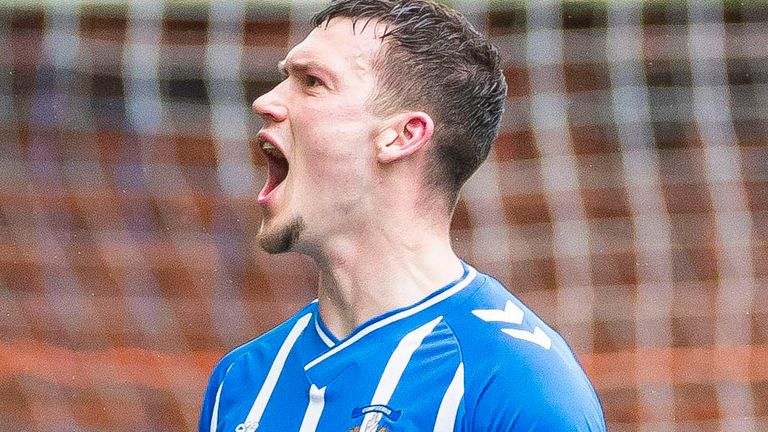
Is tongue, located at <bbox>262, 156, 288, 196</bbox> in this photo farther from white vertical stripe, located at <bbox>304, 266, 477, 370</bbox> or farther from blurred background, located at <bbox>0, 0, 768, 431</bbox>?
blurred background, located at <bbox>0, 0, 768, 431</bbox>

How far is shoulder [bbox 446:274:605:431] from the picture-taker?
5.65 feet

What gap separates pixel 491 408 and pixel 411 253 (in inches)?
15.3

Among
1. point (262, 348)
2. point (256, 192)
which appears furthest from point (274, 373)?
point (256, 192)

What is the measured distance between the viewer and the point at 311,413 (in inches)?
77.8

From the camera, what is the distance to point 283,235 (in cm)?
205

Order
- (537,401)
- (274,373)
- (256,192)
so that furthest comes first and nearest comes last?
(256,192), (274,373), (537,401)

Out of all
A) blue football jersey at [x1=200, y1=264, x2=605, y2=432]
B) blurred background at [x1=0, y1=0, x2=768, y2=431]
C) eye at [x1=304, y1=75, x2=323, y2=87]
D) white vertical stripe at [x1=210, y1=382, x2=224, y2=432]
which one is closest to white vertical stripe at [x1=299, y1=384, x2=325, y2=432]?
blue football jersey at [x1=200, y1=264, x2=605, y2=432]

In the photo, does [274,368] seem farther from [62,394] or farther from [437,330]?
[62,394]

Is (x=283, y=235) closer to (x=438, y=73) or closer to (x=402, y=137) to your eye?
(x=402, y=137)

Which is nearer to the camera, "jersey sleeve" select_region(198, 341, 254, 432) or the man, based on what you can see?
the man

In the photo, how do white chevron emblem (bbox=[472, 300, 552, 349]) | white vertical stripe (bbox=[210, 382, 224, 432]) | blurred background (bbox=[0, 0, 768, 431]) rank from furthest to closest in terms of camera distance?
blurred background (bbox=[0, 0, 768, 431])
white vertical stripe (bbox=[210, 382, 224, 432])
white chevron emblem (bbox=[472, 300, 552, 349])

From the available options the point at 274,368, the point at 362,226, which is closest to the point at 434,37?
the point at 362,226

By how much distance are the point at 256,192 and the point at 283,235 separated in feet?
14.6

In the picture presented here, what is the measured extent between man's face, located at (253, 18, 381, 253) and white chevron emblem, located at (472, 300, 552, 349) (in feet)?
0.98
